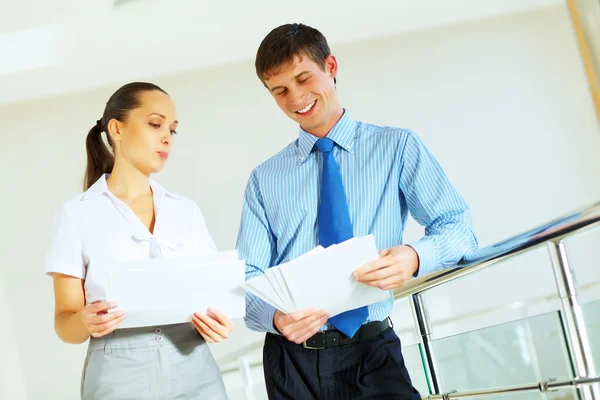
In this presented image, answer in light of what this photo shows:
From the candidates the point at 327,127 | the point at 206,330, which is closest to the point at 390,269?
the point at 206,330

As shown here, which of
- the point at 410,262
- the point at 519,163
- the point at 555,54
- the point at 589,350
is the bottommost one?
the point at 589,350

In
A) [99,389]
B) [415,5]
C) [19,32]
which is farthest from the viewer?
[415,5]

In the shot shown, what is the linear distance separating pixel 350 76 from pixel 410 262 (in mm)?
4916

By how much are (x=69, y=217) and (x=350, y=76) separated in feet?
16.1

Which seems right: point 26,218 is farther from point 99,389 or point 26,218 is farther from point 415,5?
point 99,389

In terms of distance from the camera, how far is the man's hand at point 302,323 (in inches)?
69.5

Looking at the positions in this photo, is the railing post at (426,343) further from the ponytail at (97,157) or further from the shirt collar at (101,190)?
the ponytail at (97,157)

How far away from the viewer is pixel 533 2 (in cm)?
668

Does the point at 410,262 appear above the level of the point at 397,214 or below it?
below

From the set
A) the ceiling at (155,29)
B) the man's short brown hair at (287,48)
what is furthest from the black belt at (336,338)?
the ceiling at (155,29)

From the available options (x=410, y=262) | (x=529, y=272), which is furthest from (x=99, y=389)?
(x=529, y=272)

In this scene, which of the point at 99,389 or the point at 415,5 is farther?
the point at 415,5

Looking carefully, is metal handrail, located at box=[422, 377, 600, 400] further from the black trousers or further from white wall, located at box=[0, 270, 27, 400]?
white wall, located at box=[0, 270, 27, 400]

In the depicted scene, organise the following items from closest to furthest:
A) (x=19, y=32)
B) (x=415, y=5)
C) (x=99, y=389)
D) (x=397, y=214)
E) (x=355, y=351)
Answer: (x=99, y=389), (x=355, y=351), (x=397, y=214), (x=19, y=32), (x=415, y=5)
